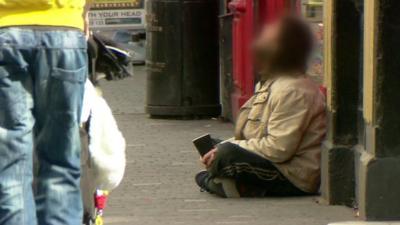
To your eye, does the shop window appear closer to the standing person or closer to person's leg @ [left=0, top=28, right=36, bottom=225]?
the standing person

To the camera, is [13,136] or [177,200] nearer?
[13,136]

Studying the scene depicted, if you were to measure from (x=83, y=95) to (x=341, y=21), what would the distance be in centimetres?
275

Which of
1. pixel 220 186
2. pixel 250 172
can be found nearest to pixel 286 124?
pixel 250 172

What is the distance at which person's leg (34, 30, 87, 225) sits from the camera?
5070 millimetres

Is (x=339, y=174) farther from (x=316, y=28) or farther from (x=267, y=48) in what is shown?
(x=316, y=28)

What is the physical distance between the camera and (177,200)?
26.9ft

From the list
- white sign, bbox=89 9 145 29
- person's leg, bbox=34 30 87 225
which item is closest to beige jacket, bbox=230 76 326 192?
person's leg, bbox=34 30 87 225

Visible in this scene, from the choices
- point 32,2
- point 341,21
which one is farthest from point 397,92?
point 32,2

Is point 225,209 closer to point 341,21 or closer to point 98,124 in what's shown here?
point 341,21

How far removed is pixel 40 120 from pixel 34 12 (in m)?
0.43

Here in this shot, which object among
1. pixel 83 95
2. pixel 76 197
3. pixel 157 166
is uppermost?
pixel 83 95

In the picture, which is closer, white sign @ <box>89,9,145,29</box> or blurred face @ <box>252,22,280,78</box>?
blurred face @ <box>252,22,280,78</box>

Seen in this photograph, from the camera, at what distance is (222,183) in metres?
8.17

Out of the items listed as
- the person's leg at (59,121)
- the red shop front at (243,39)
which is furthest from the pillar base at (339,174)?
the person's leg at (59,121)
